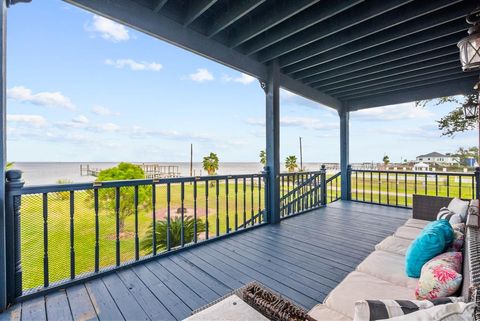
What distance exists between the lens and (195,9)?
2572mm

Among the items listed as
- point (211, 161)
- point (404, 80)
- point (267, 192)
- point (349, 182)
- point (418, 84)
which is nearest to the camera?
point (267, 192)

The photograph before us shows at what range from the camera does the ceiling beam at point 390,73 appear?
3.57m

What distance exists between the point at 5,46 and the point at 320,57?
377 cm

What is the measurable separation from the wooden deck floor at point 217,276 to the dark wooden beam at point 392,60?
2.71 meters

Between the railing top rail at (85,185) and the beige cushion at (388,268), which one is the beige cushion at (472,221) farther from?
the railing top rail at (85,185)

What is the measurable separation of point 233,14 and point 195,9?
440mm

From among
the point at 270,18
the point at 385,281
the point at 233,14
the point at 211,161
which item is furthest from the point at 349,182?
the point at 211,161

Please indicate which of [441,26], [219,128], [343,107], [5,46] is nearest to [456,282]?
[5,46]

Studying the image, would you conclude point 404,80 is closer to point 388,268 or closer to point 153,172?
point 388,268

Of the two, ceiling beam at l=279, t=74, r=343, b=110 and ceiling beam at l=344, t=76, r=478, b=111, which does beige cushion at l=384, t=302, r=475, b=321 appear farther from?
ceiling beam at l=344, t=76, r=478, b=111

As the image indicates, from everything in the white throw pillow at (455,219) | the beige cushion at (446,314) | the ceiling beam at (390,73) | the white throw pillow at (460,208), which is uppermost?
the ceiling beam at (390,73)

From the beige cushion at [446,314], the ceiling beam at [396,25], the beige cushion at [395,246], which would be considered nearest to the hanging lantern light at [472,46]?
the ceiling beam at [396,25]

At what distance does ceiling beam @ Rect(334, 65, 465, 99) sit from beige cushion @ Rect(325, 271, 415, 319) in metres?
4.32

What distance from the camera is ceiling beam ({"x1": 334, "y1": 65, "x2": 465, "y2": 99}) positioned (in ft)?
13.0
